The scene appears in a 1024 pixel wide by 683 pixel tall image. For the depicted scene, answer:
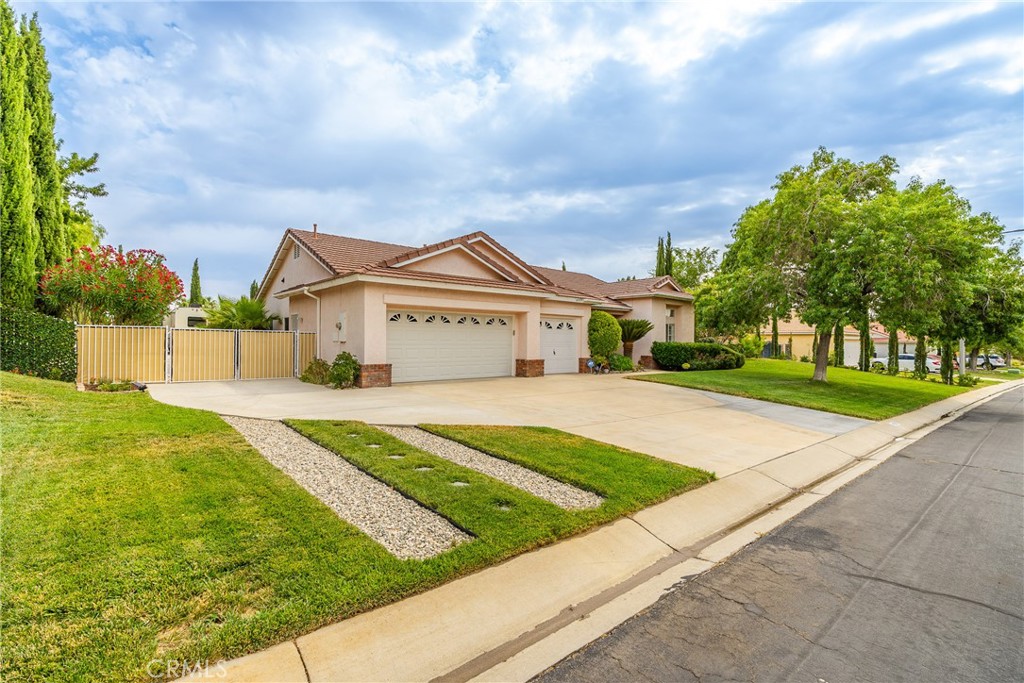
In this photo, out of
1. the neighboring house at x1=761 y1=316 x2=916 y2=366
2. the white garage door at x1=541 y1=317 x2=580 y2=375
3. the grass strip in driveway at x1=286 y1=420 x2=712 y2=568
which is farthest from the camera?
the neighboring house at x1=761 y1=316 x2=916 y2=366

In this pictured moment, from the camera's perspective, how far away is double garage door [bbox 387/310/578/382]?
14.9 meters

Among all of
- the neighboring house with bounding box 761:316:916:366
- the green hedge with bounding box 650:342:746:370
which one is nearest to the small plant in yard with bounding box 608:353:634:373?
the green hedge with bounding box 650:342:746:370

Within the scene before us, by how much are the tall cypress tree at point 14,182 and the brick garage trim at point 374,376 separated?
8.89 m

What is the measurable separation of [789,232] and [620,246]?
620 inches

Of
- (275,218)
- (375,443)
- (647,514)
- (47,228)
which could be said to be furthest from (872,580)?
(275,218)

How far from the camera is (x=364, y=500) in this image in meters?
4.83

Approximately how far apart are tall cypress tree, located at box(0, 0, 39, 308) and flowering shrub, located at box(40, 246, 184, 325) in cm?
67

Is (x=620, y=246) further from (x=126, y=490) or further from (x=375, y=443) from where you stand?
(x=126, y=490)

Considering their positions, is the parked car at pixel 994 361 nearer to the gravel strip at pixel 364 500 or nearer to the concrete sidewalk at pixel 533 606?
the concrete sidewalk at pixel 533 606

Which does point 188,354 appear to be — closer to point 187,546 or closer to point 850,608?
point 187,546

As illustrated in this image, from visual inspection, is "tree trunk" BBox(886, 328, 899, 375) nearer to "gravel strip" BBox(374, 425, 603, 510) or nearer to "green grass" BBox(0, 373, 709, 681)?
"green grass" BBox(0, 373, 709, 681)

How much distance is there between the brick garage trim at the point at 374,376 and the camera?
13.4m

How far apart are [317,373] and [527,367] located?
7.34m

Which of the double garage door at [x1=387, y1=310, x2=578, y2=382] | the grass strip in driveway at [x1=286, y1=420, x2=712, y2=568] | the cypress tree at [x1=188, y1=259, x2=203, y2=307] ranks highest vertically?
the cypress tree at [x1=188, y1=259, x2=203, y2=307]
